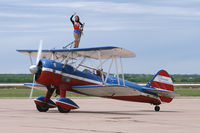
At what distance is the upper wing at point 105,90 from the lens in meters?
17.8

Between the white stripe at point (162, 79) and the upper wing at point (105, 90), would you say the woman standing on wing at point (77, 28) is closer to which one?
the upper wing at point (105, 90)

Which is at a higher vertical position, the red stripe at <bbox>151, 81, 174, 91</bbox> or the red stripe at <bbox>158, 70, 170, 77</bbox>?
the red stripe at <bbox>158, 70, 170, 77</bbox>

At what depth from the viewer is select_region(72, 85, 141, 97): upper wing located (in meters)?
17.8

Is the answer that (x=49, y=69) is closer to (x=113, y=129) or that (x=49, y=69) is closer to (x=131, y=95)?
(x=131, y=95)

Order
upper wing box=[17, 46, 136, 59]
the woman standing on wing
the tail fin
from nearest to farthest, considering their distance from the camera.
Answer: upper wing box=[17, 46, 136, 59] < the woman standing on wing < the tail fin

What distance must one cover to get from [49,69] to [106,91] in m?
2.71

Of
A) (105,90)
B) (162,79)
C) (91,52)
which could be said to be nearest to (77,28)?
(91,52)

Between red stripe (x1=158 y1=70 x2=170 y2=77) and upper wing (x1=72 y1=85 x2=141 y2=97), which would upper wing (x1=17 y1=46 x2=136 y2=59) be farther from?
red stripe (x1=158 y1=70 x2=170 y2=77)

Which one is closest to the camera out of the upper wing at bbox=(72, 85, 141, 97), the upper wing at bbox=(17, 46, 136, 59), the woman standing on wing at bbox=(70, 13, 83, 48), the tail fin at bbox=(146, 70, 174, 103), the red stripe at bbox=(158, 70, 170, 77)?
the upper wing at bbox=(17, 46, 136, 59)

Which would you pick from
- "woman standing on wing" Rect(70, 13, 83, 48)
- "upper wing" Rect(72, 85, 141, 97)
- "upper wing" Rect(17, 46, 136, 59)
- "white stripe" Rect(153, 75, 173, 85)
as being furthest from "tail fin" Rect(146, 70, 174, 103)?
"woman standing on wing" Rect(70, 13, 83, 48)

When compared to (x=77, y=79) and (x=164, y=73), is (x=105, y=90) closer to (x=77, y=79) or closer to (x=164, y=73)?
(x=77, y=79)

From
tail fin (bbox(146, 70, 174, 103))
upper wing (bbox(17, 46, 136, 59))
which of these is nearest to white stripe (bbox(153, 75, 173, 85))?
tail fin (bbox(146, 70, 174, 103))

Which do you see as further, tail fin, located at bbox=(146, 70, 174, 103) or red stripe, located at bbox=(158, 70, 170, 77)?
red stripe, located at bbox=(158, 70, 170, 77)

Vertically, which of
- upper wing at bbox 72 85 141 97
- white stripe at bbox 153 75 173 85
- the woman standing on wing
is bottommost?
upper wing at bbox 72 85 141 97
